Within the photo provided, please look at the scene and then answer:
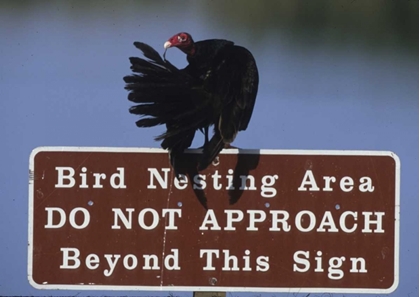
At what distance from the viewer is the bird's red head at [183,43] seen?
1619mm

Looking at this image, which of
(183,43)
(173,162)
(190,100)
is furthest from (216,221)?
(183,43)

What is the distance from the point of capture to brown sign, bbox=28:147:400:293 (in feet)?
3.29

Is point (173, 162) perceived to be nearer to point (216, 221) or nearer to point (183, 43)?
point (216, 221)

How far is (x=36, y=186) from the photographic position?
1.00m

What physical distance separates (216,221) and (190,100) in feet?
0.76

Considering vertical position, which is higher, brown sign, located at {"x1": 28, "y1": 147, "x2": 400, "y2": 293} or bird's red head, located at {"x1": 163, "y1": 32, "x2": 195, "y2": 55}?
bird's red head, located at {"x1": 163, "y1": 32, "x2": 195, "y2": 55}

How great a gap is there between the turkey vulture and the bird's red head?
10.8 inches

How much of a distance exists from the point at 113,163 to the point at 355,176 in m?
0.38

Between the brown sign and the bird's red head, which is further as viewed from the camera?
the bird's red head

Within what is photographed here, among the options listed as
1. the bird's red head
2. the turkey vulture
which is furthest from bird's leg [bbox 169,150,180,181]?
the bird's red head

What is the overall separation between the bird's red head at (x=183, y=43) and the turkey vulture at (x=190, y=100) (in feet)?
0.90

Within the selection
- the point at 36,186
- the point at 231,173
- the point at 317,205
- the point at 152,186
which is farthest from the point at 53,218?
the point at 317,205

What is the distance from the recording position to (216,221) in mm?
1015

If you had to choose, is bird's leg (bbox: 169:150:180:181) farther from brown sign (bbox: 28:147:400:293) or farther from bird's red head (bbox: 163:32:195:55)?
bird's red head (bbox: 163:32:195:55)
